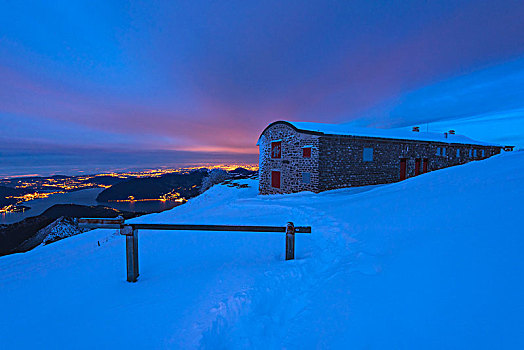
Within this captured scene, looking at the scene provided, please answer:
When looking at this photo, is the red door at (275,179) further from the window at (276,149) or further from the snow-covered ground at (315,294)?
the snow-covered ground at (315,294)

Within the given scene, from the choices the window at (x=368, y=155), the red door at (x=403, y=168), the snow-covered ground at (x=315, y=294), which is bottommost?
the snow-covered ground at (x=315, y=294)

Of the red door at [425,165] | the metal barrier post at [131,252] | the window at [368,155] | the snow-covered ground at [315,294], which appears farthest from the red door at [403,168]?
the metal barrier post at [131,252]

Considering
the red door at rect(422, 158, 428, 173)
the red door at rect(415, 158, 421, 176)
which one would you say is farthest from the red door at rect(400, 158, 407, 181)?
the red door at rect(422, 158, 428, 173)

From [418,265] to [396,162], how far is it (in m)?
18.3

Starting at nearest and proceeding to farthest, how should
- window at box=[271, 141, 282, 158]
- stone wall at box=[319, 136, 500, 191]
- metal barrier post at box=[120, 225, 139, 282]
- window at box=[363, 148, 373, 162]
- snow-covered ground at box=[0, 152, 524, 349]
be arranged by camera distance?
1. snow-covered ground at box=[0, 152, 524, 349]
2. metal barrier post at box=[120, 225, 139, 282]
3. stone wall at box=[319, 136, 500, 191]
4. window at box=[363, 148, 373, 162]
5. window at box=[271, 141, 282, 158]

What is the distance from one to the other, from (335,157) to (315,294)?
14183mm

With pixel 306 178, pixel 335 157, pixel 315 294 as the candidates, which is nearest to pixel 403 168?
pixel 335 157

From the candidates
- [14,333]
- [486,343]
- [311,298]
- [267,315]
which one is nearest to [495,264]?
[486,343]

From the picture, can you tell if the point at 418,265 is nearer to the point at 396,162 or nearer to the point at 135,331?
the point at 135,331

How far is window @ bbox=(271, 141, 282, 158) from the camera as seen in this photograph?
1888 centimetres

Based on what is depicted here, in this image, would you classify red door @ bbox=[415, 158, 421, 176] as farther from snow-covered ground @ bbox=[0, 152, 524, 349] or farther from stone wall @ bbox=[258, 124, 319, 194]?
snow-covered ground @ bbox=[0, 152, 524, 349]

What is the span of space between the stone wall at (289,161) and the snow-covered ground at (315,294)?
11.1 m

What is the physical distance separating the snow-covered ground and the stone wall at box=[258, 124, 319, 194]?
11129mm

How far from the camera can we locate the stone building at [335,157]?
52.4 ft
